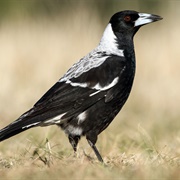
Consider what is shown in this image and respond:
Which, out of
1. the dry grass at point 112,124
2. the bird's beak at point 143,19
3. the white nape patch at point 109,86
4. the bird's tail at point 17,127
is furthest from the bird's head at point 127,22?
the bird's tail at point 17,127

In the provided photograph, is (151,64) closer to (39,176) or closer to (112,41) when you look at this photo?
(112,41)

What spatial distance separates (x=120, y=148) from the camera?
581cm

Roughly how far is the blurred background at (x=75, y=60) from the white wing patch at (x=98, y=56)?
0.62m

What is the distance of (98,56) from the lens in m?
5.91

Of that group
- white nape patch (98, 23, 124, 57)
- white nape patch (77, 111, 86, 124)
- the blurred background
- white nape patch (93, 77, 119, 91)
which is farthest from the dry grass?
white nape patch (98, 23, 124, 57)

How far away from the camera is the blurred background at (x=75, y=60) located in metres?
7.75

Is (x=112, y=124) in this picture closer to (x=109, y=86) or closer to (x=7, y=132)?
(x=109, y=86)

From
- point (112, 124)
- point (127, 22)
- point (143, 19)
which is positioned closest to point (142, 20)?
point (143, 19)

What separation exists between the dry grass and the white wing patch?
2.02 ft

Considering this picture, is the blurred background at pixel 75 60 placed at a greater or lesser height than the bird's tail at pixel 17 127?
lesser

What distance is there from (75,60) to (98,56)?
13.8 feet

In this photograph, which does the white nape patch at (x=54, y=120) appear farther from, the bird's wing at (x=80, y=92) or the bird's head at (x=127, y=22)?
the bird's head at (x=127, y=22)

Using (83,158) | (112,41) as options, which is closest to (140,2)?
(112,41)

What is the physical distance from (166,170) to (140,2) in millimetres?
12744
